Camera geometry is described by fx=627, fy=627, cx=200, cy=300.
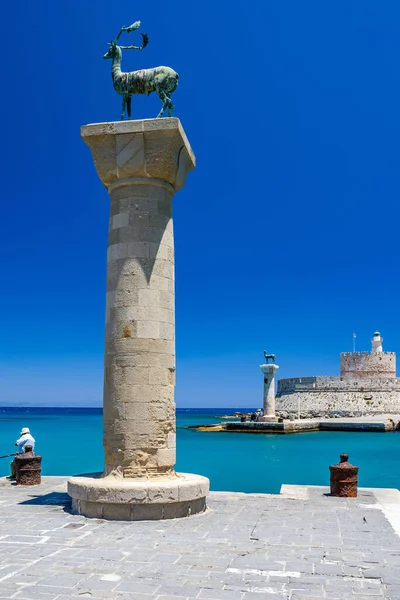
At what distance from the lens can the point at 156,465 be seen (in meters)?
8.50

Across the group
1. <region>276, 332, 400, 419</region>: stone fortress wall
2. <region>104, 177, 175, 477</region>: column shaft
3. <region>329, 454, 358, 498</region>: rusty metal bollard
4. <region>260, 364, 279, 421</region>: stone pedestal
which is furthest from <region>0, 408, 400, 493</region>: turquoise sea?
<region>276, 332, 400, 419</region>: stone fortress wall

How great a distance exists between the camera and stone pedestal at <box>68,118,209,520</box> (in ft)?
27.2

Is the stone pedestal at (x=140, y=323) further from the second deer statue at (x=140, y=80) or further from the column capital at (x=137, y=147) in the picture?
the second deer statue at (x=140, y=80)

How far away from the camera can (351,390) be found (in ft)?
192

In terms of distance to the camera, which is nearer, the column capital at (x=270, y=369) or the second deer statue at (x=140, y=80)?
the second deer statue at (x=140, y=80)

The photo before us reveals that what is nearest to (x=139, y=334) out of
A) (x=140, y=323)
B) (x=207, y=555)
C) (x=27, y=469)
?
(x=140, y=323)

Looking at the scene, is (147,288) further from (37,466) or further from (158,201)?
(37,466)

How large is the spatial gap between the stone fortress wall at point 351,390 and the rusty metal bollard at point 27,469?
44528 millimetres

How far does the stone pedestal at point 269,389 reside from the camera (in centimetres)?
3988

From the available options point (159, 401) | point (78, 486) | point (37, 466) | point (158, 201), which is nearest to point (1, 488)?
point (37, 466)

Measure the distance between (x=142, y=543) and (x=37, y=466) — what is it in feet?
16.8

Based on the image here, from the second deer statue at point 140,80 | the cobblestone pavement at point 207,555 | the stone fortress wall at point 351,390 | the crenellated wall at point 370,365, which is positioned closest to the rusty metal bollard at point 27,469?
the cobblestone pavement at point 207,555

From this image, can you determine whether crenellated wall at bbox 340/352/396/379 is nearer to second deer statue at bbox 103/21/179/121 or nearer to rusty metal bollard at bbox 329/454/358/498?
rusty metal bollard at bbox 329/454/358/498

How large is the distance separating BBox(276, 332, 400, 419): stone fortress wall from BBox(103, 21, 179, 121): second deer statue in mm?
47182
